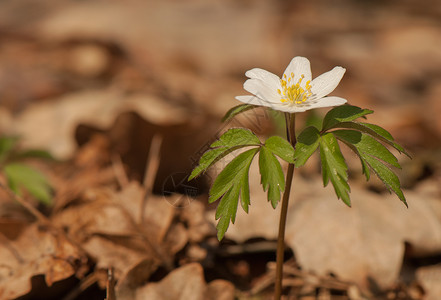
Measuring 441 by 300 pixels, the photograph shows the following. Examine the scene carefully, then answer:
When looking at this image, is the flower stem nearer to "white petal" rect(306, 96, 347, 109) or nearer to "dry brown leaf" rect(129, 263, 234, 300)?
"white petal" rect(306, 96, 347, 109)

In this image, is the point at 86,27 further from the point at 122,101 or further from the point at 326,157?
the point at 326,157

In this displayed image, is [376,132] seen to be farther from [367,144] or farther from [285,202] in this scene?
[285,202]

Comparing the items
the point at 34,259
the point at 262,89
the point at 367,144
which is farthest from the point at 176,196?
the point at 367,144

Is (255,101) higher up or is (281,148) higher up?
(255,101)

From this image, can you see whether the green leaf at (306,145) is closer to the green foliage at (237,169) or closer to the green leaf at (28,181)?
the green foliage at (237,169)

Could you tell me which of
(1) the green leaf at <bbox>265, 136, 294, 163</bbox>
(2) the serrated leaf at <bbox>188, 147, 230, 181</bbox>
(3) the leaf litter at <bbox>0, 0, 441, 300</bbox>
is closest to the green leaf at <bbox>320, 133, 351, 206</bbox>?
(1) the green leaf at <bbox>265, 136, 294, 163</bbox>

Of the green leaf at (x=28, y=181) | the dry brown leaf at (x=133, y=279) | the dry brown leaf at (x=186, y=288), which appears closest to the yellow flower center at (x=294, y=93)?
the dry brown leaf at (x=186, y=288)
